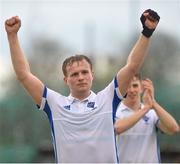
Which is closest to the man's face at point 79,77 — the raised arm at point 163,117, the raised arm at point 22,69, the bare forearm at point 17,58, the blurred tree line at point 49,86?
the raised arm at point 22,69

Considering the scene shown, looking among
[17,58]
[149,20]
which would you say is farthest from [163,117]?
[17,58]

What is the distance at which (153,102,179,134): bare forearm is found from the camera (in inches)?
310

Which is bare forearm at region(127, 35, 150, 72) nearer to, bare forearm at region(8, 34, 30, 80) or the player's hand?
the player's hand

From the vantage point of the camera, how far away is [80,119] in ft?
19.4

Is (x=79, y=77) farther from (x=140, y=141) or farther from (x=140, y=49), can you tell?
(x=140, y=141)

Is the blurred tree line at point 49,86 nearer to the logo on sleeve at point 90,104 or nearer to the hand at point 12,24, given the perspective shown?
the logo on sleeve at point 90,104

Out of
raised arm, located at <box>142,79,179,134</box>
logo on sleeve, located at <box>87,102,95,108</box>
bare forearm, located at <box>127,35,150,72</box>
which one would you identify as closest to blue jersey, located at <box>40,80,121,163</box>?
logo on sleeve, located at <box>87,102,95,108</box>

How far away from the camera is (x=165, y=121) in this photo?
792cm

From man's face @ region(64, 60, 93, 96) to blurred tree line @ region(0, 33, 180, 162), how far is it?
26.5ft

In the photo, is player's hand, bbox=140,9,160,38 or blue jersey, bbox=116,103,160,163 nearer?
player's hand, bbox=140,9,160,38

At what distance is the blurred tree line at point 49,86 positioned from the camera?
49.3 ft

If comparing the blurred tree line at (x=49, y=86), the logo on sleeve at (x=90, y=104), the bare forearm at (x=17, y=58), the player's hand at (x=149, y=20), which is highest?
the player's hand at (x=149, y=20)

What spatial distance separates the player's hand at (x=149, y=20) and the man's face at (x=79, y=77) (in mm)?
594

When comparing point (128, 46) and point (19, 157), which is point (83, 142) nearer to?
point (19, 157)
